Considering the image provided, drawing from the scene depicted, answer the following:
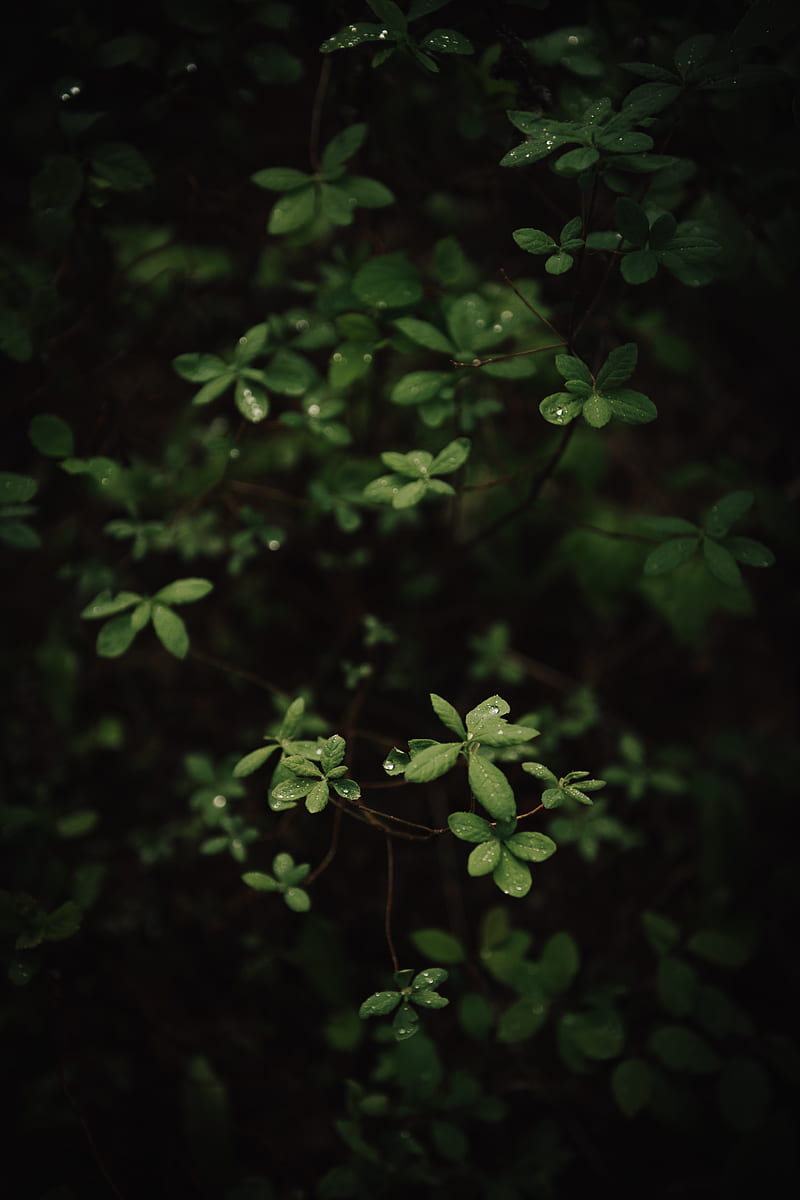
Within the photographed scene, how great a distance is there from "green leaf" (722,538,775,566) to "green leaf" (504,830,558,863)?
2.56ft

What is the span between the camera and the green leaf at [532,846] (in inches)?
46.0

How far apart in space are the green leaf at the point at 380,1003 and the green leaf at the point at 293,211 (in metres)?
1.62

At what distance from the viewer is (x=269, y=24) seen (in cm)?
164

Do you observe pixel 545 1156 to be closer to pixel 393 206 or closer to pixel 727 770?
pixel 727 770

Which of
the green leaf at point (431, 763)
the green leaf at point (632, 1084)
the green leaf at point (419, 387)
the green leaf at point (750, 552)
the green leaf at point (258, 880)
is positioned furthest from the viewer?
the green leaf at point (632, 1084)

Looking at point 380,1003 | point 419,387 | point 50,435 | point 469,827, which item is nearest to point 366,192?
point 419,387

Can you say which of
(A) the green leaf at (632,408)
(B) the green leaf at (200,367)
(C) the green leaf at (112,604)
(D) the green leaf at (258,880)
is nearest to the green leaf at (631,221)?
(A) the green leaf at (632,408)

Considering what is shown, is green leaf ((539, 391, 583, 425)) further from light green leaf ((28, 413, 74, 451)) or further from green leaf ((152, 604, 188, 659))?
light green leaf ((28, 413, 74, 451))

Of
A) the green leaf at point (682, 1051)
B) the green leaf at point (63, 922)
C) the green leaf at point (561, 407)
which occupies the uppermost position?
the green leaf at point (561, 407)

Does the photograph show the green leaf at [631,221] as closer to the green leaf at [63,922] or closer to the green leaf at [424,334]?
the green leaf at [424,334]

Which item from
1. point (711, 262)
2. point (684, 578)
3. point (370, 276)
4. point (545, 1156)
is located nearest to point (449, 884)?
point (545, 1156)

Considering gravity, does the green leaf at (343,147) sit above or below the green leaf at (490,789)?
above

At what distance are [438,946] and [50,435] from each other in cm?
168

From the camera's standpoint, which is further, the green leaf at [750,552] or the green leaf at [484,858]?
the green leaf at [750,552]
